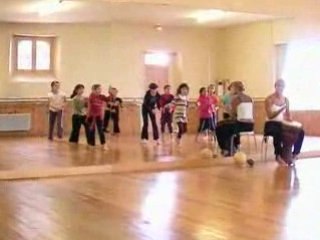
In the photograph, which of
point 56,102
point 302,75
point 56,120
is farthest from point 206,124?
point 56,120

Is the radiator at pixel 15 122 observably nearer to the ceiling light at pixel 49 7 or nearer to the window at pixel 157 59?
the ceiling light at pixel 49 7

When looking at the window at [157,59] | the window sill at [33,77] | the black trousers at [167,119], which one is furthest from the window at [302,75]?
the window sill at [33,77]

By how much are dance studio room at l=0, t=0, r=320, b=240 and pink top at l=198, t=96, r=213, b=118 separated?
2 centimetres

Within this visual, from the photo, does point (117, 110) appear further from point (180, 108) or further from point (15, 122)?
point (15, 122)

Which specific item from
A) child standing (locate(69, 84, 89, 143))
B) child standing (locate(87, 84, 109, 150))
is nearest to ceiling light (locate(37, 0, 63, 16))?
child standing (locate(69, 84, 89, 143))

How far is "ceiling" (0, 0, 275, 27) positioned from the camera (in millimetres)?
11953

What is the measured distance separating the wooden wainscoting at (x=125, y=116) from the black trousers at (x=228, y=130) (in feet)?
16.3

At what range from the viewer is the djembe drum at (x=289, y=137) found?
29.2ft

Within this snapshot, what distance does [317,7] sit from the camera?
11.9 meters

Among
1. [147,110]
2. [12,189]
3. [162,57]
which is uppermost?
[162,57]

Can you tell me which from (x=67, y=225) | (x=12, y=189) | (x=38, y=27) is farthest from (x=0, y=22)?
(x=67, y=225)

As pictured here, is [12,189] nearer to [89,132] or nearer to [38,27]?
[89,132]

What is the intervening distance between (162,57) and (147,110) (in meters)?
4.57

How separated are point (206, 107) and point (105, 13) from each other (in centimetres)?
299
